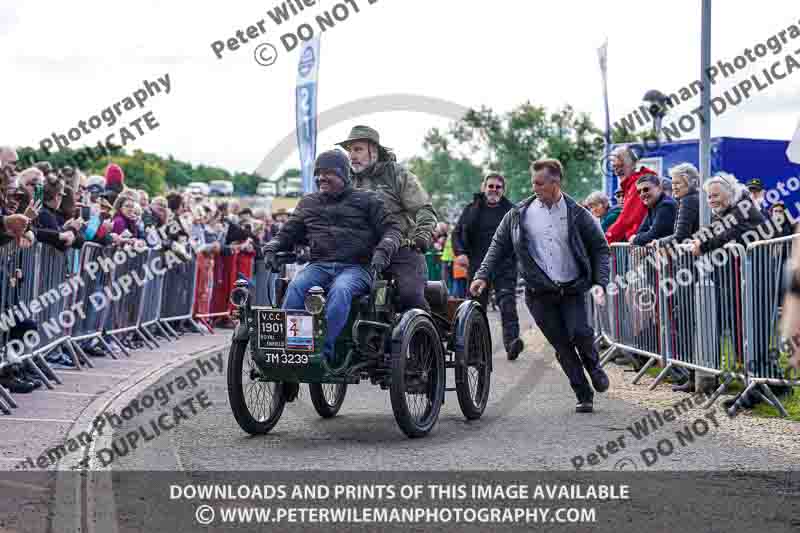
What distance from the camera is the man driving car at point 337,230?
848 centimetres

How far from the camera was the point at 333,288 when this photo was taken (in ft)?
27.0

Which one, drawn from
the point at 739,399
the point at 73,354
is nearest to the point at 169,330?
the point at 73,354

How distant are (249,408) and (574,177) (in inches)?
2305

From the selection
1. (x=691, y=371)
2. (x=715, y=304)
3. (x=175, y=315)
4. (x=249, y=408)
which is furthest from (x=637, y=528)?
(x=175, y=315)

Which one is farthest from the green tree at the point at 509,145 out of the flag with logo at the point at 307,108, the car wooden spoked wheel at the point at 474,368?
the car wooden spoked wheel at the point at 474,368

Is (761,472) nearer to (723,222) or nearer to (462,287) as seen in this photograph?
(723,222)

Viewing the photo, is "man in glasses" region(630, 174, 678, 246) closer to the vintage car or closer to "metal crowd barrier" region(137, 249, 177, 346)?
the vintage car

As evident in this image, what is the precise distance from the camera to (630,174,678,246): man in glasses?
41.1 feet

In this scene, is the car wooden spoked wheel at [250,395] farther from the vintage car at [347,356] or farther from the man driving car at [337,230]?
the man driving car at [337,230]

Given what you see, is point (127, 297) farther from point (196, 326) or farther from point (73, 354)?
point (196, 326)

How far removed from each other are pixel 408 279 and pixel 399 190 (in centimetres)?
81

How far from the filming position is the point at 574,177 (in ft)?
215

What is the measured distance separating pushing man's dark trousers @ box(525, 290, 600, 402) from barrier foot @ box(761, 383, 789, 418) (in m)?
1.30

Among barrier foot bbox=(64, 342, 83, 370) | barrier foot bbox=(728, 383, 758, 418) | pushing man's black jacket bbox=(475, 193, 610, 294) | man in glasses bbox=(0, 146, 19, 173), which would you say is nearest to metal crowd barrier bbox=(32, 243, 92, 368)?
barrier foot bbox=(64, 342, 83, 370)
